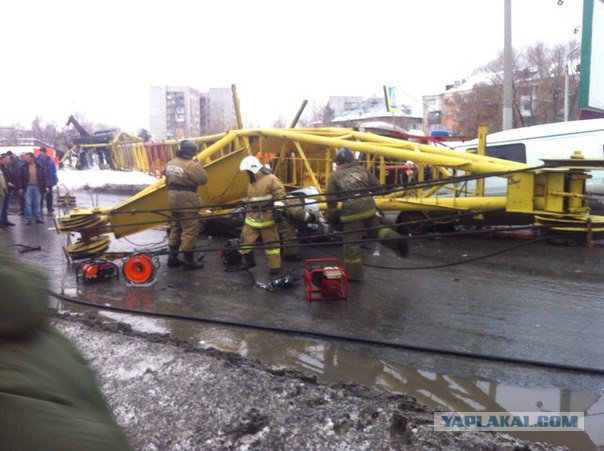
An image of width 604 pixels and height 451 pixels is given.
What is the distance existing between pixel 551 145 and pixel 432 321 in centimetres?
618

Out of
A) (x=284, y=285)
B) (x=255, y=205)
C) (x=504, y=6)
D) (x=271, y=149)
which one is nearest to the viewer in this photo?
(x=284, y=285)

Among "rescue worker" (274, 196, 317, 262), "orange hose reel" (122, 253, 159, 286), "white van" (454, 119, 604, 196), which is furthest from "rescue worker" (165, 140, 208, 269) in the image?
"white van" (454, 119, 604, 196)

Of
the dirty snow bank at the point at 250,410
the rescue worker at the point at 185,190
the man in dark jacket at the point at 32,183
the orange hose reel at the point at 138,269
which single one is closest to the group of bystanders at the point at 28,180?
the man in dark jacket at the point at 32,183

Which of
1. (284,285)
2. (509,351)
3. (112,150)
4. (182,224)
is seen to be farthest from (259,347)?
(112,150)

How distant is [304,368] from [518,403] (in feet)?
5.69

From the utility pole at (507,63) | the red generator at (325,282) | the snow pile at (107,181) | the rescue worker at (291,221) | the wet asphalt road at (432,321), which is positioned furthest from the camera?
the snow pile at (107,181)

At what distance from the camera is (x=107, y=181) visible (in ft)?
72.7

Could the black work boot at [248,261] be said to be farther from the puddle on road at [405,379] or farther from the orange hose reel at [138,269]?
the puddle on road at [405,379]

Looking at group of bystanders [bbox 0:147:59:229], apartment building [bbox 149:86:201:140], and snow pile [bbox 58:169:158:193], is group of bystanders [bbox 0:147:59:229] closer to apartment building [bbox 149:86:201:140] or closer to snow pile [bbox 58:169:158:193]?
snow pile [bbox 58:169:158:193]

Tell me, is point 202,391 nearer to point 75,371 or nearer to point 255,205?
point 75,371

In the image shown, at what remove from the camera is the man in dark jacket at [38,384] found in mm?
1044

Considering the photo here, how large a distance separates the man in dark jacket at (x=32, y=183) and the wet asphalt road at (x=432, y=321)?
4.78 metres

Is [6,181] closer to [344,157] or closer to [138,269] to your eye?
[138,269]

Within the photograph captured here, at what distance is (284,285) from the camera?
22.5 feet
